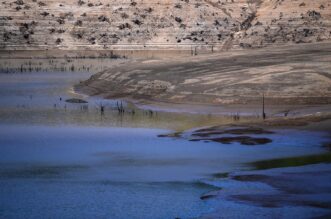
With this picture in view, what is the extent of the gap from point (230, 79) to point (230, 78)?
0.22m

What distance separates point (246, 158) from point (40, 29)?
4678 centimetres

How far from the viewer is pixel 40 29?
69.0 metres

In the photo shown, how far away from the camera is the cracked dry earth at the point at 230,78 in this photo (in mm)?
36656

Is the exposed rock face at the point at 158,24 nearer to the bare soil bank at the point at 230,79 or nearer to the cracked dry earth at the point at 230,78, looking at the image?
the bare soil bank at the point at 230,79

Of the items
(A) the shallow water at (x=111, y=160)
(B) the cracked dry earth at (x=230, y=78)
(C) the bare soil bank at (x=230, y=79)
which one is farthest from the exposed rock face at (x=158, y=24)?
(A) the shallow water at (x=111, y=160)

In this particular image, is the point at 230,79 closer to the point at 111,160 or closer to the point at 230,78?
the point at 230,78

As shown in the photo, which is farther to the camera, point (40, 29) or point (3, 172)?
point (40, 29)

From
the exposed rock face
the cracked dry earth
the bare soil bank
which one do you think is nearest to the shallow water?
the bare soil bank

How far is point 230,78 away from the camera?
3962 cm

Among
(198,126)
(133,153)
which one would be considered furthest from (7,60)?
(133,153)

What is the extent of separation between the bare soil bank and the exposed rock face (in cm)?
1843

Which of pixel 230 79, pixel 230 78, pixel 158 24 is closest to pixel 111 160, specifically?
pixel 230 79

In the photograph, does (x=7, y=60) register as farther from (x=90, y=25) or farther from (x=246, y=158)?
(x=246, y=158)

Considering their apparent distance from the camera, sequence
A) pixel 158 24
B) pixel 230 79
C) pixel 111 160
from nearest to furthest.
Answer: pixel 111 160
pixel 230 79
pixel 158 24
